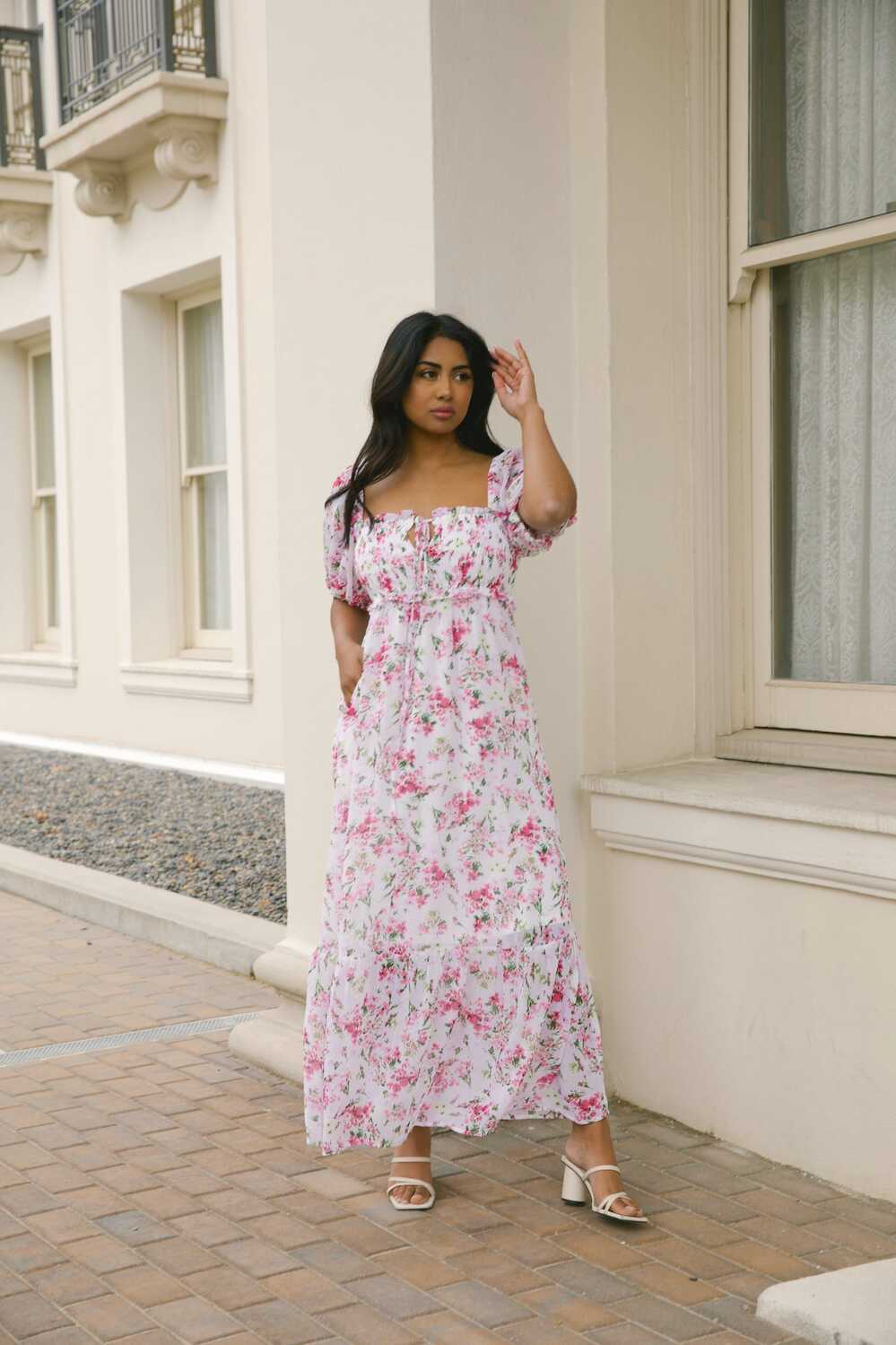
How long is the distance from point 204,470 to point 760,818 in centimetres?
771

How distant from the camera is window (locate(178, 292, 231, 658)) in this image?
10656 mm

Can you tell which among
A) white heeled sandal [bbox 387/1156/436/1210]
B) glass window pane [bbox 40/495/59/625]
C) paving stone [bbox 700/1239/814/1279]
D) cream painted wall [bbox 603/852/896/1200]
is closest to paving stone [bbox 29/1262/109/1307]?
white heeled sandal [bbox 387/1156/436/1210]

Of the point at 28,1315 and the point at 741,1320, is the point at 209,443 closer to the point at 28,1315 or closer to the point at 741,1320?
the point at 28,1315

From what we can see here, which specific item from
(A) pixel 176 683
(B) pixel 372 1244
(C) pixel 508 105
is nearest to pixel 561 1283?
(B) pixel 372 1244

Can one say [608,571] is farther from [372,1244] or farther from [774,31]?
[372,1244]

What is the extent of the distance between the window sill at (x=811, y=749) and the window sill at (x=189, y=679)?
5.79 meters

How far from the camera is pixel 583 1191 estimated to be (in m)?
3.38

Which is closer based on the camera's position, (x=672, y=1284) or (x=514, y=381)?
(x=672, y=1284)

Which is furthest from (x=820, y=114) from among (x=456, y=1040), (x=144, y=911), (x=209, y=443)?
(x=209, y=443)

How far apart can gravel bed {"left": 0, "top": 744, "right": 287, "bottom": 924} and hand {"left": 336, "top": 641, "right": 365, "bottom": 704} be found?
2.90m

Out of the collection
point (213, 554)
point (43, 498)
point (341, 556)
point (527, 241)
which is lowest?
point (341, 556)

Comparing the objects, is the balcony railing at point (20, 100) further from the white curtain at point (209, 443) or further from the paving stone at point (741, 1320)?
the paving stone at point (741, 1320)

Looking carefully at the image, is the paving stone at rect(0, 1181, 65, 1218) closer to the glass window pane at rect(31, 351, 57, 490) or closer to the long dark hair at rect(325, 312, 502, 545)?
the long dark hair at rect(325, 312, 502, 545)

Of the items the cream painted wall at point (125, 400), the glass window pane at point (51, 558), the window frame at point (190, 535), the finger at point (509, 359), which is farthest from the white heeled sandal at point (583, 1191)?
the glass window pane at point (51, 558)
